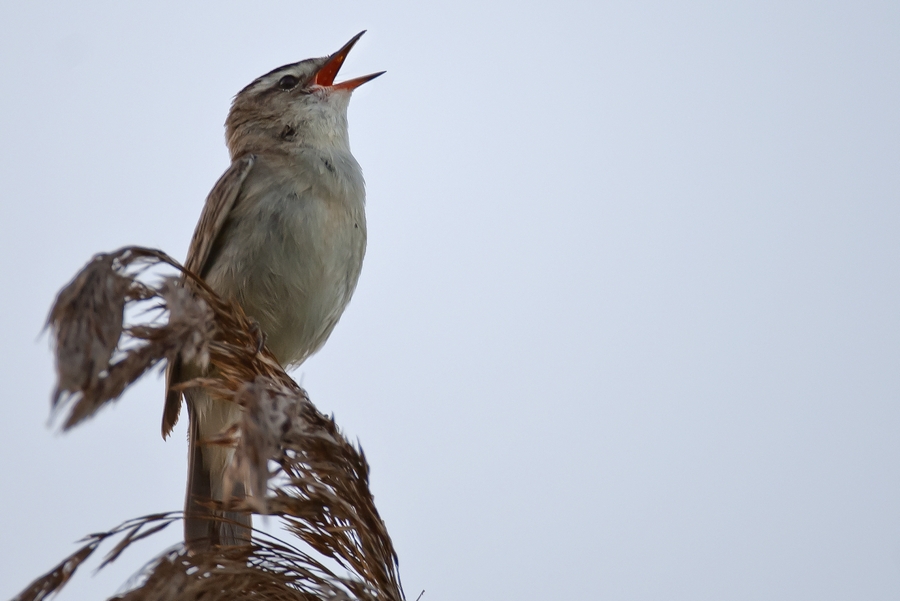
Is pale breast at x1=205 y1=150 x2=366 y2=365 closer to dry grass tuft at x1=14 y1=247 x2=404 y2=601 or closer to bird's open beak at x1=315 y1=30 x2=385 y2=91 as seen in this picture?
bird's open beak at x1=315 y1=30 x2=385 y2=91

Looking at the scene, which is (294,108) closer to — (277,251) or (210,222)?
(210,222)

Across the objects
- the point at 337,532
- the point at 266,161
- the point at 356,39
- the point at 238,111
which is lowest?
the point at 337,532

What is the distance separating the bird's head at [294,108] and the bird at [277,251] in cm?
2

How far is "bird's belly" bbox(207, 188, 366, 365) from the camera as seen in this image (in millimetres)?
3953

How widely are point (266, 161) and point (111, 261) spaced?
242 cm

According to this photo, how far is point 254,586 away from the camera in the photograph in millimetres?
2230

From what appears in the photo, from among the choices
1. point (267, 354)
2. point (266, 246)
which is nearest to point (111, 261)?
point (267, 354)

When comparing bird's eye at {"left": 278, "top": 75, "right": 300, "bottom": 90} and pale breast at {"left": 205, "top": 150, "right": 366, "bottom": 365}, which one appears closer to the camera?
pale breast at {"left": 205, "top": 150, "right": 366, "bottom": 365}

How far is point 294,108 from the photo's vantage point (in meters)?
4.76

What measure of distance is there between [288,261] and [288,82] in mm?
1432

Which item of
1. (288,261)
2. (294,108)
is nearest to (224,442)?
(288,261)

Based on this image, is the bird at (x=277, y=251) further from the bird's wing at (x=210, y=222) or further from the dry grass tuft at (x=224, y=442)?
the dry grass tuft at (x=224, y=442)

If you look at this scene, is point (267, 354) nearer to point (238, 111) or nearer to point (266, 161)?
point (266, 161)

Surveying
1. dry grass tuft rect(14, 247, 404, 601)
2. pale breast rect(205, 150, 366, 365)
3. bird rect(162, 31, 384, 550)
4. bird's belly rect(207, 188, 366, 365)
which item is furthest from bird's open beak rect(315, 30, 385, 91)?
dry grass tuft rect(14, 247, 404, 601)
